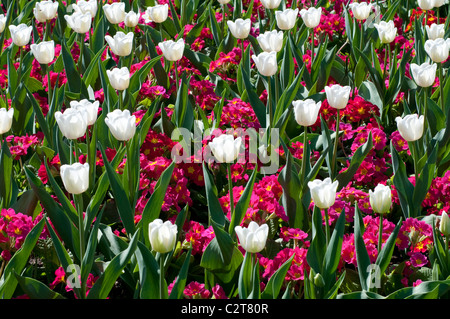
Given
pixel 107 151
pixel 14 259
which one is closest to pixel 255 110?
pixel 107 151

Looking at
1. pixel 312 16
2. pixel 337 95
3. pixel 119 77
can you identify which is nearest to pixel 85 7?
pixel 119 77

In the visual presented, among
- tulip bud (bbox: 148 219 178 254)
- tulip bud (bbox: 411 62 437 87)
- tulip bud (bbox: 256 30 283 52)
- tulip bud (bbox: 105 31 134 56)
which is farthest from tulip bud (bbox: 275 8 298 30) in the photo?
tulip bud (bbox: 148 219 178 254)

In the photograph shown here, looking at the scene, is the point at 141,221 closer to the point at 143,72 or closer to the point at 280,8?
the point at 143,72

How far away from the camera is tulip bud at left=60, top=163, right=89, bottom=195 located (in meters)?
1.65

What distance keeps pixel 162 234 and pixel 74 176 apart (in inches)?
11.4

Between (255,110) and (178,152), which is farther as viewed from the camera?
(255,110)

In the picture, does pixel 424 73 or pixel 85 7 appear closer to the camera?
pixel 424 73

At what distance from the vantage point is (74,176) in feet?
5.43

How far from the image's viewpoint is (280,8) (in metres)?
4.01

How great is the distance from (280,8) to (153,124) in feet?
4.78

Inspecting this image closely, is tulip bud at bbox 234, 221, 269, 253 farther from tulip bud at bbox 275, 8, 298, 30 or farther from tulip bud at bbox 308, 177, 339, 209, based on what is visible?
tulip bud at bbox 275, 8, 298, 30

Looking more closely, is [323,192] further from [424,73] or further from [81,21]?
[81,21]

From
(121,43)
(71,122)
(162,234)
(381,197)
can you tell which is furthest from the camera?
(121,43)

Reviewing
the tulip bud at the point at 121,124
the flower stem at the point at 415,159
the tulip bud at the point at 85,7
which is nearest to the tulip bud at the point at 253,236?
the tulip bud at the point at 121,124
